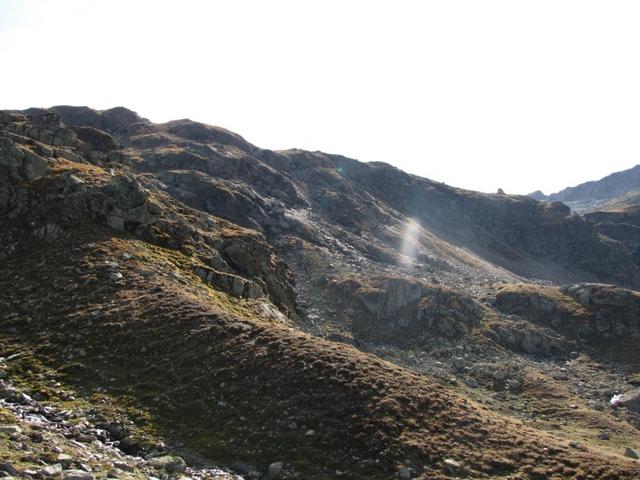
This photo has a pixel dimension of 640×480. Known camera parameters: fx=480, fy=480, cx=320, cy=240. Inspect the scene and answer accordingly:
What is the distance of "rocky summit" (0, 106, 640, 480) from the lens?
20109 millimetres

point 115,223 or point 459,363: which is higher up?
point 115,223

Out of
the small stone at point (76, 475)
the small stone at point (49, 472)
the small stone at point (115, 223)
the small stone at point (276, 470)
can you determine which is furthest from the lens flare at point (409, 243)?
the small stone at point (49, 472)

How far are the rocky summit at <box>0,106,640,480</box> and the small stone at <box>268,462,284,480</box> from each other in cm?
6

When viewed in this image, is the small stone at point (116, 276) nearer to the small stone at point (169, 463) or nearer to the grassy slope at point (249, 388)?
the grassy slope at point (249, 388)

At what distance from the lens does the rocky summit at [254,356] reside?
2011cm

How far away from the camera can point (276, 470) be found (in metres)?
19.3

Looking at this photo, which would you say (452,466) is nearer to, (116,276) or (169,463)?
(169,463)

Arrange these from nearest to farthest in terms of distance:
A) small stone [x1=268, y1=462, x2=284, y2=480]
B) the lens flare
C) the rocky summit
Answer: small stone [x1=268, y1=462, x2=284, y2=480], the rocky summit, the lens flare

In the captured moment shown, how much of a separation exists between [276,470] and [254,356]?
7.83 metres

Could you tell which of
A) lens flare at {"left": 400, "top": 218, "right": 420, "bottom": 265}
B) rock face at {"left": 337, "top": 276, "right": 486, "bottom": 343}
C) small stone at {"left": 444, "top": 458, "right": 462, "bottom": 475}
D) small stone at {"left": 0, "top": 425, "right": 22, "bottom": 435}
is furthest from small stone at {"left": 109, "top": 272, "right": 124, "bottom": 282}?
lens flare at {"left": 400, "top": 218, "right": 420, "bottom": 265}

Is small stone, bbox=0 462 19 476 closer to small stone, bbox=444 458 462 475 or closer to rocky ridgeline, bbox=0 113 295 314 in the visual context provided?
small stone, bbox=444 458 462 475

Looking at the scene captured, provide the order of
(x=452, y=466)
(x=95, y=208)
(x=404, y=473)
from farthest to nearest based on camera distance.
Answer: (x=95, y=208), (x=452, y=466), (x=404, y=473)

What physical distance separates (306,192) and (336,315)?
84744 millimetres

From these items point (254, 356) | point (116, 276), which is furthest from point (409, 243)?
point (254, 356)
